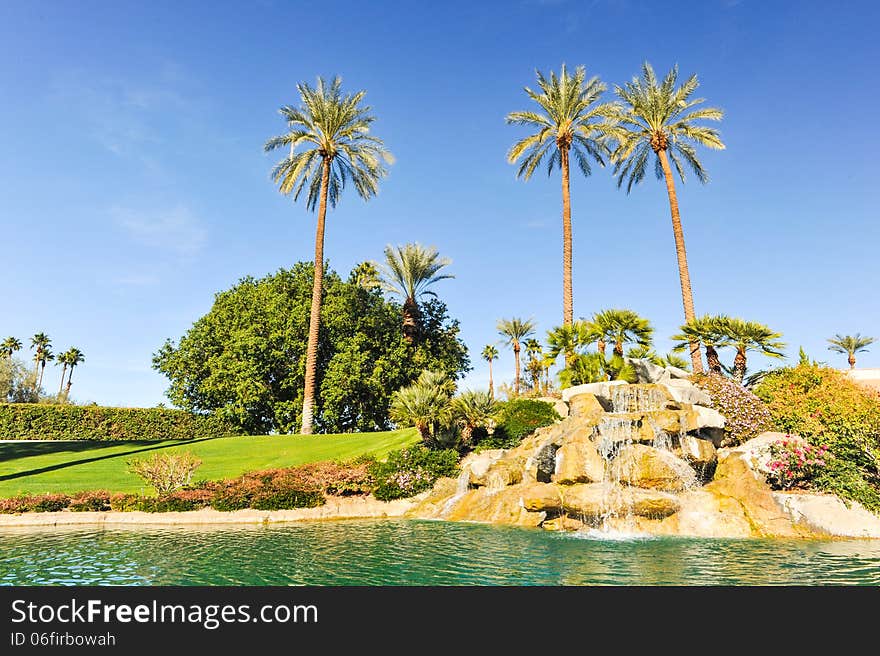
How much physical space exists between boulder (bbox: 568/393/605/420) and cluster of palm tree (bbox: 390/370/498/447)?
3.96 metres

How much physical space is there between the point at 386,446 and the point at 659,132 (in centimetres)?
2447

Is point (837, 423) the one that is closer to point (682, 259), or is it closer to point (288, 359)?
point (682, 259)

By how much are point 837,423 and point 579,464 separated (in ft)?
25.8

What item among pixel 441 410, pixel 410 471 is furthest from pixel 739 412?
pixel 410 471

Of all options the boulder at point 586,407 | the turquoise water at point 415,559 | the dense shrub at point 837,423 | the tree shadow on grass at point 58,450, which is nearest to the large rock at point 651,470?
the boulder at point 586,407

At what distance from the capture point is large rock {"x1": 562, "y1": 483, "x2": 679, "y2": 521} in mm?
15320

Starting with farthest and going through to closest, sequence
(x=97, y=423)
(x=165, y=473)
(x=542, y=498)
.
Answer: (x=97, y=423), (x=165, y=473), (x=542, y=498)

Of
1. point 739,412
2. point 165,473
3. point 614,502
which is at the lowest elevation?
point 614,502

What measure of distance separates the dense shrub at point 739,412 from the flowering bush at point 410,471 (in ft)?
32.9

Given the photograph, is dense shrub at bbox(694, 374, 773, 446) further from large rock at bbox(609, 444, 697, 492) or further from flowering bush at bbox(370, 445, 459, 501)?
flowering bush at bbox(370, 445, 459, 501)

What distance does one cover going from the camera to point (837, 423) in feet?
55.3

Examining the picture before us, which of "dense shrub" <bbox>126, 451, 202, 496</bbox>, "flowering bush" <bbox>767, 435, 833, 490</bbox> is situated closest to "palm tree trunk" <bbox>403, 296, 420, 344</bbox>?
"dense shrub" <bbox>126, 451, 202, 496</bbox>

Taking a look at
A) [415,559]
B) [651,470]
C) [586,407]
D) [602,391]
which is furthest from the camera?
[602,391]
